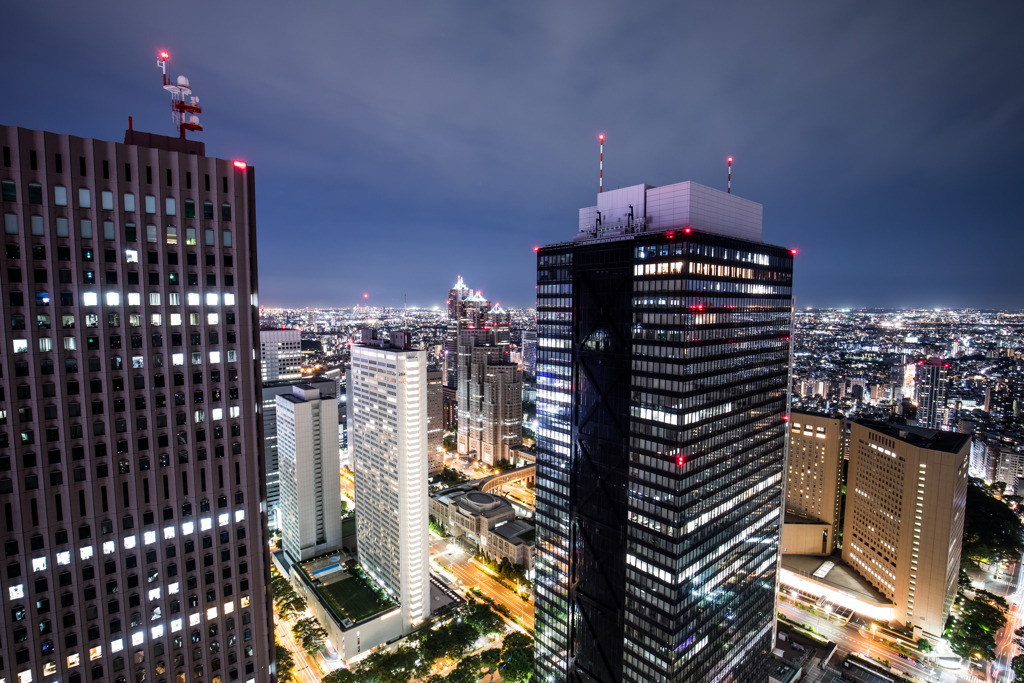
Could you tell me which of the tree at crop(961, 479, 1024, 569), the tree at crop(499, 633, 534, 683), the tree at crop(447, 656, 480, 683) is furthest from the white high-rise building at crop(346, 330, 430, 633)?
the tree at crop(961, 479, 1024, 569)

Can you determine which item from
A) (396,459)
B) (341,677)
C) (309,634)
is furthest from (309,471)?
(341,677)

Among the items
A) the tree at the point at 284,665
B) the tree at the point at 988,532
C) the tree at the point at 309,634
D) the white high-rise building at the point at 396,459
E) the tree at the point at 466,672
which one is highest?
the white high-rise building at the point at 396,459

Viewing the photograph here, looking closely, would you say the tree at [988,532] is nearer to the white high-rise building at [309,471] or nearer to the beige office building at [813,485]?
the beige office building at [813,485]

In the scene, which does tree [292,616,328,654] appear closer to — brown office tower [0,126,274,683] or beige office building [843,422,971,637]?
brown office tower [0,126,274,683]

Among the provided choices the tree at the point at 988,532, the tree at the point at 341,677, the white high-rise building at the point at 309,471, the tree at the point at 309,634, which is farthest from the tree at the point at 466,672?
the tree at the point at 988,532

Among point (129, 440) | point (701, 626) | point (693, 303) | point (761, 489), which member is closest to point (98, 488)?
point (129, 440)
